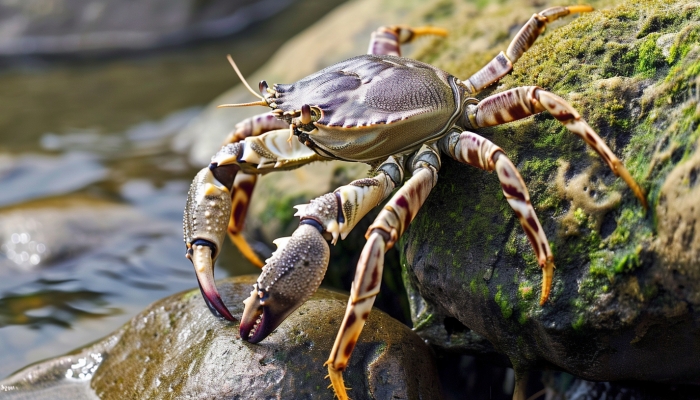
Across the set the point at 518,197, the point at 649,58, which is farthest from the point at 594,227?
the point at 649,58

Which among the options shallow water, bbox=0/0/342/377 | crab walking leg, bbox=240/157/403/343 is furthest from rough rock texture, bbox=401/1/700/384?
shallow water, bbox=0/0/342/377

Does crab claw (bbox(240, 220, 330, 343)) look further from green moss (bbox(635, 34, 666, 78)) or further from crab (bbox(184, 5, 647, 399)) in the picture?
green moss (bbox(635, 34, 666, 78))

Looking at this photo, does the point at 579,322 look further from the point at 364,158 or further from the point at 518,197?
the point at 364,158

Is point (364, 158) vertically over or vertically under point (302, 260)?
over

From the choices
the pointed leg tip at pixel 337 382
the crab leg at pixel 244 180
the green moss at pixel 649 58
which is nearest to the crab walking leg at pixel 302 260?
the pointed leg tip at pixel 337 382

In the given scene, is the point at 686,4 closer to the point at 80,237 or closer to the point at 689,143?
the point at 689,143

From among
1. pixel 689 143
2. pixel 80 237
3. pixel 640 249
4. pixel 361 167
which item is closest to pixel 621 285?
pixel 640 249
